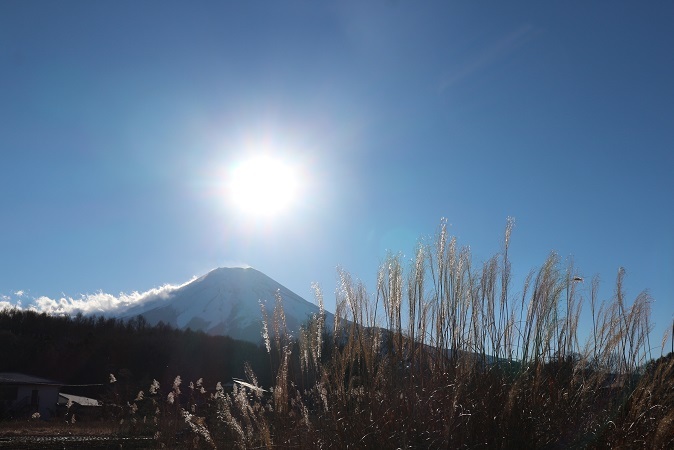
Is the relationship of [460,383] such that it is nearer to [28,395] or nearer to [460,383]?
[460,383]

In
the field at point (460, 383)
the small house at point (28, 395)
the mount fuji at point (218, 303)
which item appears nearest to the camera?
the field at point (460, 383)

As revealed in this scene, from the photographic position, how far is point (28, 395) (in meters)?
21.0

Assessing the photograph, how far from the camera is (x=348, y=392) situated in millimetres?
3469

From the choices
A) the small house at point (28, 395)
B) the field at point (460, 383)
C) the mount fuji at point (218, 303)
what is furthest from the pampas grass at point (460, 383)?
the mount fuji at point (218, 303)

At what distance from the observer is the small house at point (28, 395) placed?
19.9 m

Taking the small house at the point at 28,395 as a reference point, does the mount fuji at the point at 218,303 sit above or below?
above

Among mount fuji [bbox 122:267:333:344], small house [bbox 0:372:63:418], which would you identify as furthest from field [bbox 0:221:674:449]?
mount fuji [bbox 122:267:333:344]

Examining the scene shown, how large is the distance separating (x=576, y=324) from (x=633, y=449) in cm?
151

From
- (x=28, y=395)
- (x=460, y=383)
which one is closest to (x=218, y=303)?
(x=28, y=395)

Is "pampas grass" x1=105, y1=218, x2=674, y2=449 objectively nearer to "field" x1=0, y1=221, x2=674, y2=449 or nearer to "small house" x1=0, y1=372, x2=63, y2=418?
"field" x1=0, y1=221, x2=674, y2=449

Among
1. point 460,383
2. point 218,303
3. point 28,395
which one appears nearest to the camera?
point 460,383

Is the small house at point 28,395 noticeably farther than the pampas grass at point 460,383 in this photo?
Yes

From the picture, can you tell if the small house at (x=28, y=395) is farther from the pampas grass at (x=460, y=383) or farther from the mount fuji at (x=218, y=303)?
the mount fuji at (x=218, y=303)

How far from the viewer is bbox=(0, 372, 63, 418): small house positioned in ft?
65.2
